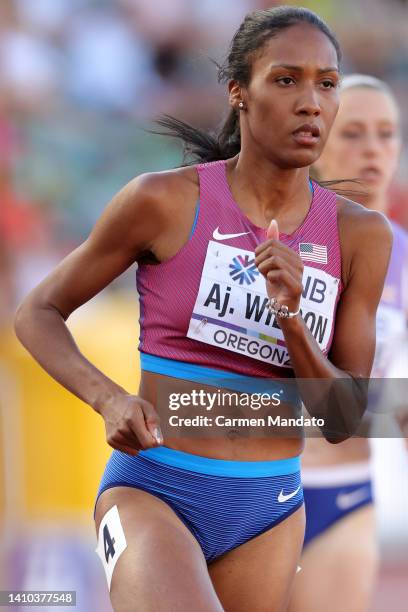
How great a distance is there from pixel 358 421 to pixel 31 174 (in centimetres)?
584

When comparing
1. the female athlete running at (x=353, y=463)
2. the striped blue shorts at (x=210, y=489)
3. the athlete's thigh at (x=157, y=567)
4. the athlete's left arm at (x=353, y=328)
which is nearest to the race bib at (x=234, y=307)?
the athlete's left arm at (x=353, y=328)

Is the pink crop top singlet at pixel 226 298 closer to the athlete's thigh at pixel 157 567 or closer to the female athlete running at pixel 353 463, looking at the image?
the athlete's thigh at pixel 157 567

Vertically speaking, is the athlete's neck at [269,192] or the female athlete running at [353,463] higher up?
the athlete's neck at [269,192]

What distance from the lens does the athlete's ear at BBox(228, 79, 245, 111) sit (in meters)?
3.15

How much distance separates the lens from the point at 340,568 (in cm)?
432

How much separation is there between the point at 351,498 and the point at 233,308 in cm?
187

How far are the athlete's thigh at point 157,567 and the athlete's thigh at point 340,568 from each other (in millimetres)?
1577

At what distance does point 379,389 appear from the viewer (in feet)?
13.9

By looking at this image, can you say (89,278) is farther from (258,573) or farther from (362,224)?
(258,573)

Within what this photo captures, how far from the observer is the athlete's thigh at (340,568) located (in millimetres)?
4223

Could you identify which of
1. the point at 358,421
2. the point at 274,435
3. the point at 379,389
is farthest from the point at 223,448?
the point at 379,389

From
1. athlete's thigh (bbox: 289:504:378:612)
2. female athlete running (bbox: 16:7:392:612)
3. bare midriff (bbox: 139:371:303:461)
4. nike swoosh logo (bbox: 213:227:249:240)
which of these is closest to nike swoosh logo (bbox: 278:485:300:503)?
female athlete running (bbox: 16:7:392:612)

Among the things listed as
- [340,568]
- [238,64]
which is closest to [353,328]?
A: [238,64]

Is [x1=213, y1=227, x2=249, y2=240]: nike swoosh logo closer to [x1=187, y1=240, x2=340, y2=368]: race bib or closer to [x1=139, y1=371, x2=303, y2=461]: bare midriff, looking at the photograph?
[x1=187, y1=240, x2=340, y2=368]: race bib
